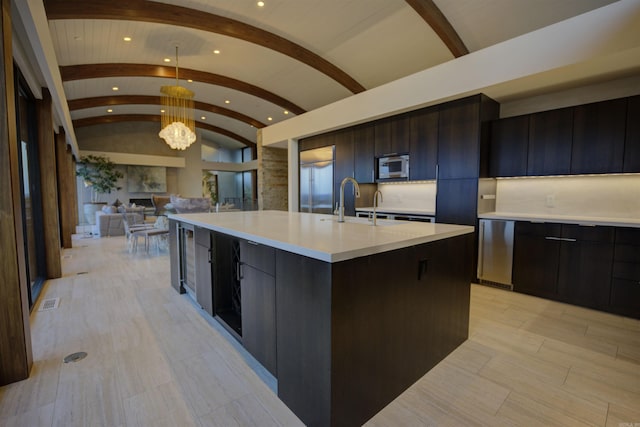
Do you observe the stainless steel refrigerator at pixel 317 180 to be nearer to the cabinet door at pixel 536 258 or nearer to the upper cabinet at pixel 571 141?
the upper cabinet at pixel 571 141

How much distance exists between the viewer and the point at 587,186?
10.6 ft

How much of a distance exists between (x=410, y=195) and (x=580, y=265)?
7.73 ft

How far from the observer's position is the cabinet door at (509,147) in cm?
339

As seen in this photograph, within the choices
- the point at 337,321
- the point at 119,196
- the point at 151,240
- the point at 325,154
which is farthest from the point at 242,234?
the point at 119,196

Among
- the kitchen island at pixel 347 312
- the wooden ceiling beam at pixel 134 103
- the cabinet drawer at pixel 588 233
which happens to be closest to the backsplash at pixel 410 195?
the cabinet drawer at pixel 588 233

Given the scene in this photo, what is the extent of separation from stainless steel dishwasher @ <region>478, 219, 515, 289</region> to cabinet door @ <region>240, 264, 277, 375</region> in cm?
300

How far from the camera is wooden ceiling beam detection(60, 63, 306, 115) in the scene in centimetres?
590

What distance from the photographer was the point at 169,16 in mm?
4281

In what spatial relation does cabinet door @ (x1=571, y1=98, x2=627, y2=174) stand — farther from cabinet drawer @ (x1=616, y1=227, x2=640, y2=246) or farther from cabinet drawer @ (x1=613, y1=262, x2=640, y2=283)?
cabinet drawer @ (x1=613, y1=262, x2=640, y2=283)

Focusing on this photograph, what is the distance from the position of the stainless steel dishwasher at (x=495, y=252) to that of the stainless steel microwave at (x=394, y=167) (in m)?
1.33

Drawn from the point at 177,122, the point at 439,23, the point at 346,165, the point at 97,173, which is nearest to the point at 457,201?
the point at 346,165

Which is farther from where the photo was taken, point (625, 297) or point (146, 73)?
point (146, 73)

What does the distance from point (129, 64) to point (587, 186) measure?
8.44m

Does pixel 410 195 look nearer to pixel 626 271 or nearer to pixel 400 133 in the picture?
pixel 400 133
